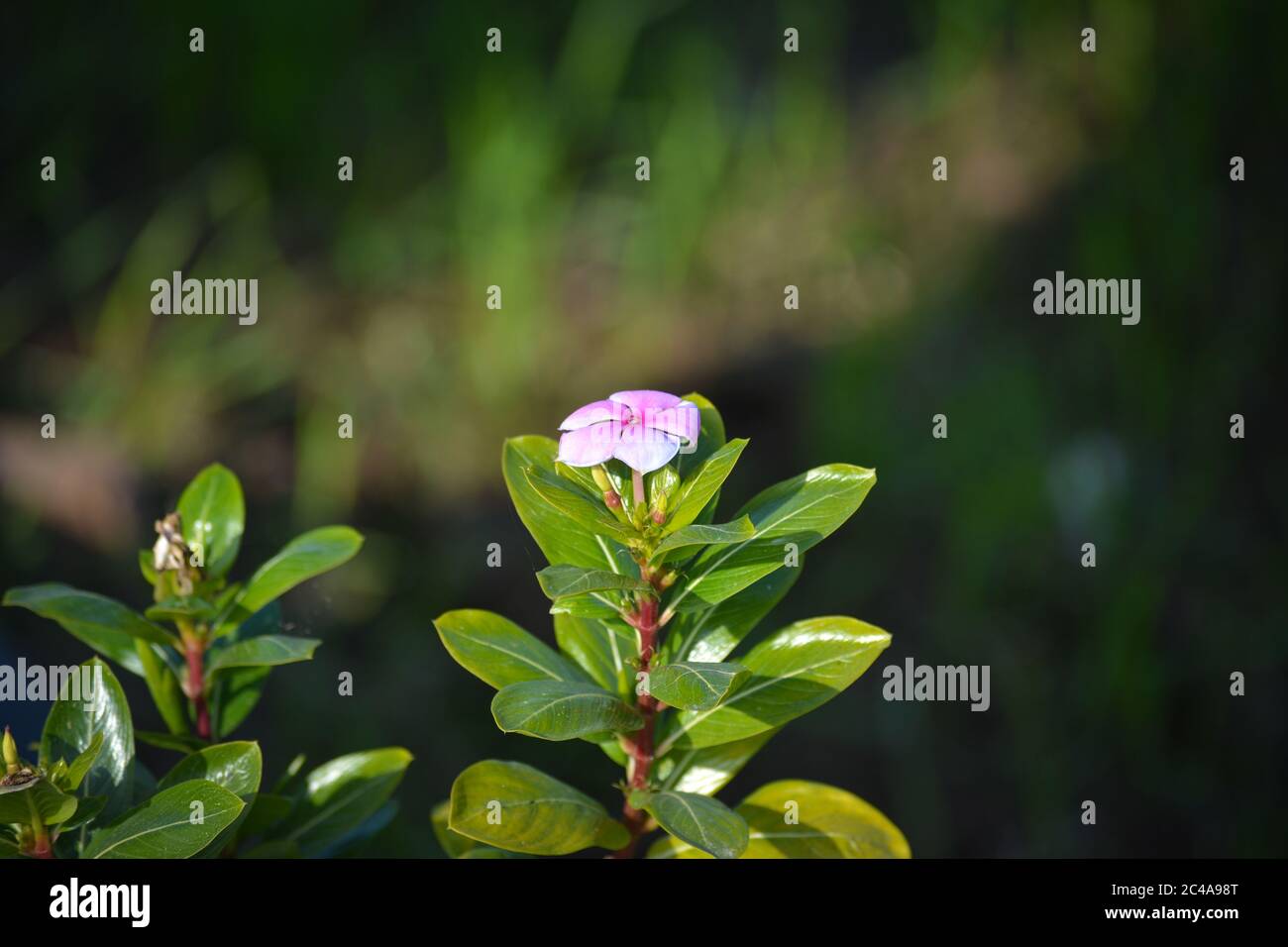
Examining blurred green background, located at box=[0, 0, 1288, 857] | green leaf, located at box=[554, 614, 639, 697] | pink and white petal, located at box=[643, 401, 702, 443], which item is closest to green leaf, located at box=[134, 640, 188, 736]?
green leaf, located at box=[554, 614, 639, 697]

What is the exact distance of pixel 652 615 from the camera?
62 cm

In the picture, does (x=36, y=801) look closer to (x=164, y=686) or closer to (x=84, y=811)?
(x=84, y=811)

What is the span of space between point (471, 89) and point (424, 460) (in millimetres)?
808

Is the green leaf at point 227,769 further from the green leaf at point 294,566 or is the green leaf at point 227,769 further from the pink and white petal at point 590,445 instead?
the pink and white petal at point 590,445

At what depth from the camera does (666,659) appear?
25.9 inches

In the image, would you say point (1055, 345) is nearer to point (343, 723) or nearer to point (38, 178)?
point (343, 723)

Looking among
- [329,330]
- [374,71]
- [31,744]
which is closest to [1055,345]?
A: [329,330]

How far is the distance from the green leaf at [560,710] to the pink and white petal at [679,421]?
0.44 ft

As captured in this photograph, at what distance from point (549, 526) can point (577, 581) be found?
0.10 m

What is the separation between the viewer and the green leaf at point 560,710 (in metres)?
0.55

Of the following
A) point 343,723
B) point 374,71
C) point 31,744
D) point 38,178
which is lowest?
point 343,723

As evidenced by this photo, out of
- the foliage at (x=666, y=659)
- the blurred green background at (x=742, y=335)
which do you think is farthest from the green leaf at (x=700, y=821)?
the blurred green background at (x=742, y=335)

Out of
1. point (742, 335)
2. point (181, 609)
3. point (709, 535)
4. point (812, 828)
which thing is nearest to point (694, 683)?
point (709, 535)

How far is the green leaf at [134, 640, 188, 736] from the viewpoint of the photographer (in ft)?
2.27
